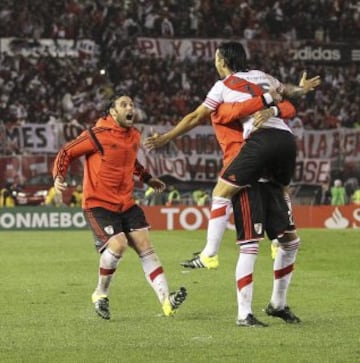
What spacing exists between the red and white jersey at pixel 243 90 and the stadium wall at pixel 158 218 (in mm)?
21819

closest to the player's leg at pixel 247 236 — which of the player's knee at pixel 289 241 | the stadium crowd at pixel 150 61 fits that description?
the player's knee at pixel 289 241

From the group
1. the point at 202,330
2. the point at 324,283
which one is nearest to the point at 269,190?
the point at 202,330

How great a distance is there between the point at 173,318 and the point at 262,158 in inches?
74.5

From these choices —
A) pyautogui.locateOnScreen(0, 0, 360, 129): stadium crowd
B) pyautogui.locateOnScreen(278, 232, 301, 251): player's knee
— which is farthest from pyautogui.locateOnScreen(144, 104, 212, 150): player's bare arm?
pyautogui.locateOnScreen(0, 0, 360, 129): stadium crowd

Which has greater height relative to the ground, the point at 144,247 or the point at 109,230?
the point at 109,230

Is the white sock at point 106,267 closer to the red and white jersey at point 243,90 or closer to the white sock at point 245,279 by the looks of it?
the white sock at point 245,279

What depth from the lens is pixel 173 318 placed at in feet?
34.8

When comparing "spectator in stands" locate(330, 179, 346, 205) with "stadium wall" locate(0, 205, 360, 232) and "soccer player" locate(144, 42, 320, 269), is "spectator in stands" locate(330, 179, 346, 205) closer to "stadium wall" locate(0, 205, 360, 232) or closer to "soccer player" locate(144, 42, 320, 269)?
"stadium wall" locate(0, 205, 360, 232)

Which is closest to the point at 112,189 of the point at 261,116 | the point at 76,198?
the point at 261,116

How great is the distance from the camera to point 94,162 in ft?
35.7

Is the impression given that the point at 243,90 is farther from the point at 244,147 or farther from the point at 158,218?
the point at 158,218

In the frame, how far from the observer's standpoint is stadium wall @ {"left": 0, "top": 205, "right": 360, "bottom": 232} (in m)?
31.7

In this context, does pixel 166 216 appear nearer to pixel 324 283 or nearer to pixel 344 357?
pixel 324 283

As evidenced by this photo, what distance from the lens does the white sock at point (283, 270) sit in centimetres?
1034
